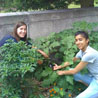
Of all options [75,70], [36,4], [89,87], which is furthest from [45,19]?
[89,87]

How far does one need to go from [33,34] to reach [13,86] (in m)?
2.14

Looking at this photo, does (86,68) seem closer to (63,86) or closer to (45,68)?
(63,86)

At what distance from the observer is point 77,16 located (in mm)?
5684

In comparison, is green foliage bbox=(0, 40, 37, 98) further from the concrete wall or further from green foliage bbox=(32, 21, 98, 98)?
the concrete wall

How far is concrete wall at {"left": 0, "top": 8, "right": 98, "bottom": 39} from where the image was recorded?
15.8 ft

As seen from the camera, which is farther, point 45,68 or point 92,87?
point 45,68

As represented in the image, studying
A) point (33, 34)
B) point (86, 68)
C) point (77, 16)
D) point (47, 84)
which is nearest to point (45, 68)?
point (47, 84)

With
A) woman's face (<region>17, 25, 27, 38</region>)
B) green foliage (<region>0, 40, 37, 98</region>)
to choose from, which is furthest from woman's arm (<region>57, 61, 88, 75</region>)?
woman's face (<region>17, 25, 27, 38</region>)

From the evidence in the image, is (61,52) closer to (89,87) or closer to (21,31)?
(21,31)

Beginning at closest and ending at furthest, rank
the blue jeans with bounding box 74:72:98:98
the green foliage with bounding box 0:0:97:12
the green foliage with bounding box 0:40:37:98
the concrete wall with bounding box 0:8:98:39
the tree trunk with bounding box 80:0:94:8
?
1. the green foliage with bounding box 0:40:37:98
2. the blue jeans with bounding box 74:72:98:98
3. the concrete wall with bounding box 0:8:98:39
4. the green foliage with bounding box 0:0:97:12
5. the tree trunk with bounding box 80:0:94:8

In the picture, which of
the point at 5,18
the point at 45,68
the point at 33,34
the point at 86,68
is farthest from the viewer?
the point at 33,34

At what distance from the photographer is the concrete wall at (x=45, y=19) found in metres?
4.80

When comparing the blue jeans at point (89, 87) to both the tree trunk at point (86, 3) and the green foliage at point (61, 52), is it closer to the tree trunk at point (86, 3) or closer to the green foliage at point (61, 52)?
the green foliage at point (61, 52)

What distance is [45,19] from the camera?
5.27 m
